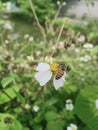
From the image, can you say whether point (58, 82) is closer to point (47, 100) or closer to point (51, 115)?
point (51, 115)

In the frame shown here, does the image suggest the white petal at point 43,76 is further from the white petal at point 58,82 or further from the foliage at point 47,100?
the foliage at point 47,100

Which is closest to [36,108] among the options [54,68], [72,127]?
[72,127]

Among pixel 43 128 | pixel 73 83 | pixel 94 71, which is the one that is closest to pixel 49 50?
pixel 94 71

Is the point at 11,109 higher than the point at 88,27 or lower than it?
higher

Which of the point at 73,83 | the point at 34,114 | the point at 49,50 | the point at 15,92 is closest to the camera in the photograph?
the point at 15,92

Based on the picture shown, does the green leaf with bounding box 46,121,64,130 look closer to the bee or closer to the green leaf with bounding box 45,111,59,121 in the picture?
the green leaf with bounding box 45,111,59,121

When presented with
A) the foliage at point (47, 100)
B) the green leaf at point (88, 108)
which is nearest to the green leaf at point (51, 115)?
the foliage at point (47, 100)

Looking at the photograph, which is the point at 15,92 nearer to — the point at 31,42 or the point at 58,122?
the point at 58,122
